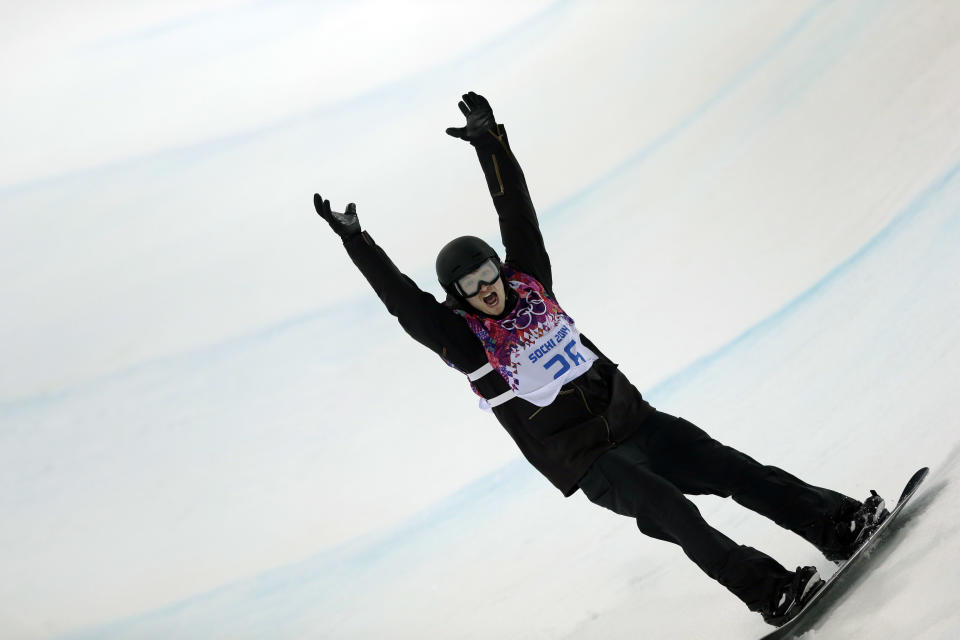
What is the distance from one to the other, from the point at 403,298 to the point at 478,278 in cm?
21

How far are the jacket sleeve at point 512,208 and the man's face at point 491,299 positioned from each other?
23 centimetres

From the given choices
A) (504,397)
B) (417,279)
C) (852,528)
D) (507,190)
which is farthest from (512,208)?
(417,279)

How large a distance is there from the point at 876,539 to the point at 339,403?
12.2 feet

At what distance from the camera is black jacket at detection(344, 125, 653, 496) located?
8.95 ft

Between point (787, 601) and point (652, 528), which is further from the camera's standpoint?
point (652, 528)

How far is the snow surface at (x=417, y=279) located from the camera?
13.6 feet

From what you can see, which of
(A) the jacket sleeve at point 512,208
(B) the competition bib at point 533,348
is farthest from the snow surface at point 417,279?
(A) the jacket sleeve at point 512,208

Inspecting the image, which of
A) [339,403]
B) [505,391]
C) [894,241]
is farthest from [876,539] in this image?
[339,403]

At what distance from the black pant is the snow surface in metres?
0.46

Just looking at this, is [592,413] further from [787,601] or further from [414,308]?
[787,601]

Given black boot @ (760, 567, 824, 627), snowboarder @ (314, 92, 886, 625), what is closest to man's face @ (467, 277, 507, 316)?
snowboarder @ (314, 92, 886, 625)

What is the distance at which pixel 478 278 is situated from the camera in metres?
2.77

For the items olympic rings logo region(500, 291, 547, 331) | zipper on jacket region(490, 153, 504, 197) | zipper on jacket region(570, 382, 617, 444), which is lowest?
zipper on jacket region(570, 382, 617, 444)

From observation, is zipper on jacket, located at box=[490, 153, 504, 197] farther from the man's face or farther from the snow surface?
the snow surface
